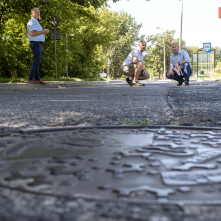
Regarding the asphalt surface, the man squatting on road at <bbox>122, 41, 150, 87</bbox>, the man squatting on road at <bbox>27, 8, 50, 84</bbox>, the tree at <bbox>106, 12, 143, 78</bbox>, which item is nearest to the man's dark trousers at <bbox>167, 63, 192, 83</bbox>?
the man squatting on road at <bbox>122, 41, 150, 87</bbox>

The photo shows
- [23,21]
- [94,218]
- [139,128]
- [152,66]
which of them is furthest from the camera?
[152,66]

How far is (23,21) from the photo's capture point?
1477 centimetres

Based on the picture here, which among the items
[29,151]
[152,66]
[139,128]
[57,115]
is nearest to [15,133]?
[29,151]

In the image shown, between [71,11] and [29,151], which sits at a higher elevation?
[71,11]

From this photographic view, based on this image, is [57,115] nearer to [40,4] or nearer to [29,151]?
[29,151]

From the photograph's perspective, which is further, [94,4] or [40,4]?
[94,4]

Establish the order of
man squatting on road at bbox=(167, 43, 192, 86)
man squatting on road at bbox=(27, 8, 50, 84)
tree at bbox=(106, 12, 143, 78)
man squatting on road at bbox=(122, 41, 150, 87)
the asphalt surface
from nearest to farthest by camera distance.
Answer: the asphalt surface
man squatting on road at bbox=(27, 8, 50, 84)
man squatting on road at bbox=(122, 41, 150, 87)
man squatting on road at bbox=(167, 43, 192, 86)
tree at bbox=(106, 12, 143, 78)

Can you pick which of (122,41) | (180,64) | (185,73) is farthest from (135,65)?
(122,41)

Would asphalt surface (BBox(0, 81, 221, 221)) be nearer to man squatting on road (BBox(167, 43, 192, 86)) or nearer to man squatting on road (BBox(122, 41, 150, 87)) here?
man squatting on road (BBox(122, 41, 150, 87))

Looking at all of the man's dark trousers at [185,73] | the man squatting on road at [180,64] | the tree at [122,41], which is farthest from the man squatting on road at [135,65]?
the tree at [122,41]

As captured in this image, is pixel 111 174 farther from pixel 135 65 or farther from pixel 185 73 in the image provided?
pixel 185 73

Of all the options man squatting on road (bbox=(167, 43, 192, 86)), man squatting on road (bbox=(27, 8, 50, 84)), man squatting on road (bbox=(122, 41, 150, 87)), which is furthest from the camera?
man squatting on road (bbox=(167, 43, 192, 86))

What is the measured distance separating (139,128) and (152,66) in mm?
66166

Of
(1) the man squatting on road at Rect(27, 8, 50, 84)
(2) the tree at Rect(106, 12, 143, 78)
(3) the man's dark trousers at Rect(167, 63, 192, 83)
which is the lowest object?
(3) the man's dark trousers at Rect(167, 63, 192, 83)
